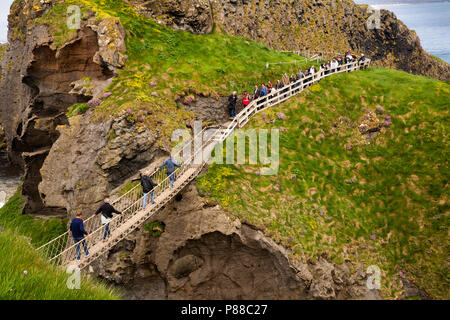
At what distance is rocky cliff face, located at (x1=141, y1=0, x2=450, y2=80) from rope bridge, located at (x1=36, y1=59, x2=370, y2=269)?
1520 cm

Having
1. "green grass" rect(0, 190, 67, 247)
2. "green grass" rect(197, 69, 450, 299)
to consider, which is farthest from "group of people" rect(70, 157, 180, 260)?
"green grass" rect(0, 190, 67, 247)

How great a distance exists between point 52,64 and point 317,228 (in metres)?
27.8

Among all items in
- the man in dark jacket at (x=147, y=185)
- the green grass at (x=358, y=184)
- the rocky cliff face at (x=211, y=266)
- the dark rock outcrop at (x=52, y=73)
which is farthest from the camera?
the dark rock outcrop at (x=52, y=73)

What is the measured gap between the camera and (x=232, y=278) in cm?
1912

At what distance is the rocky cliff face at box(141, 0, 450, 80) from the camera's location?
36312 millimetres

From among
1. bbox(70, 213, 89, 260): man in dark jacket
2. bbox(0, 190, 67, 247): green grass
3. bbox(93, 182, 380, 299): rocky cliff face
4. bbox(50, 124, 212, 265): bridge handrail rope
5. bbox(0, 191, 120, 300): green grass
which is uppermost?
bbox(0, 191, 120, 300): green grass

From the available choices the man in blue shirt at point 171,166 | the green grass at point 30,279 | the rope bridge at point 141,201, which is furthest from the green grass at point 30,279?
the man in blue shirt at point 171,166

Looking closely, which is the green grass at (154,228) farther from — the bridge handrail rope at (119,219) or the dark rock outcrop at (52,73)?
the dark rock outcrop at (52,73)

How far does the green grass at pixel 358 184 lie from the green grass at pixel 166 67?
6342 mm

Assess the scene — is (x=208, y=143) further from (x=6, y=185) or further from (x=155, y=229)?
(x=6, y=185)

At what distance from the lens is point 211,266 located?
765 inches

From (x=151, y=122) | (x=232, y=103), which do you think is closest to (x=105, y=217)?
(x=151, y=122)

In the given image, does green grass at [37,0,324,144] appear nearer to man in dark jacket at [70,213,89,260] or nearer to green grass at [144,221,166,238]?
green grass at [144,221,166,238]

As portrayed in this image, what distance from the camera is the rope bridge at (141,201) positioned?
16.2 metres
